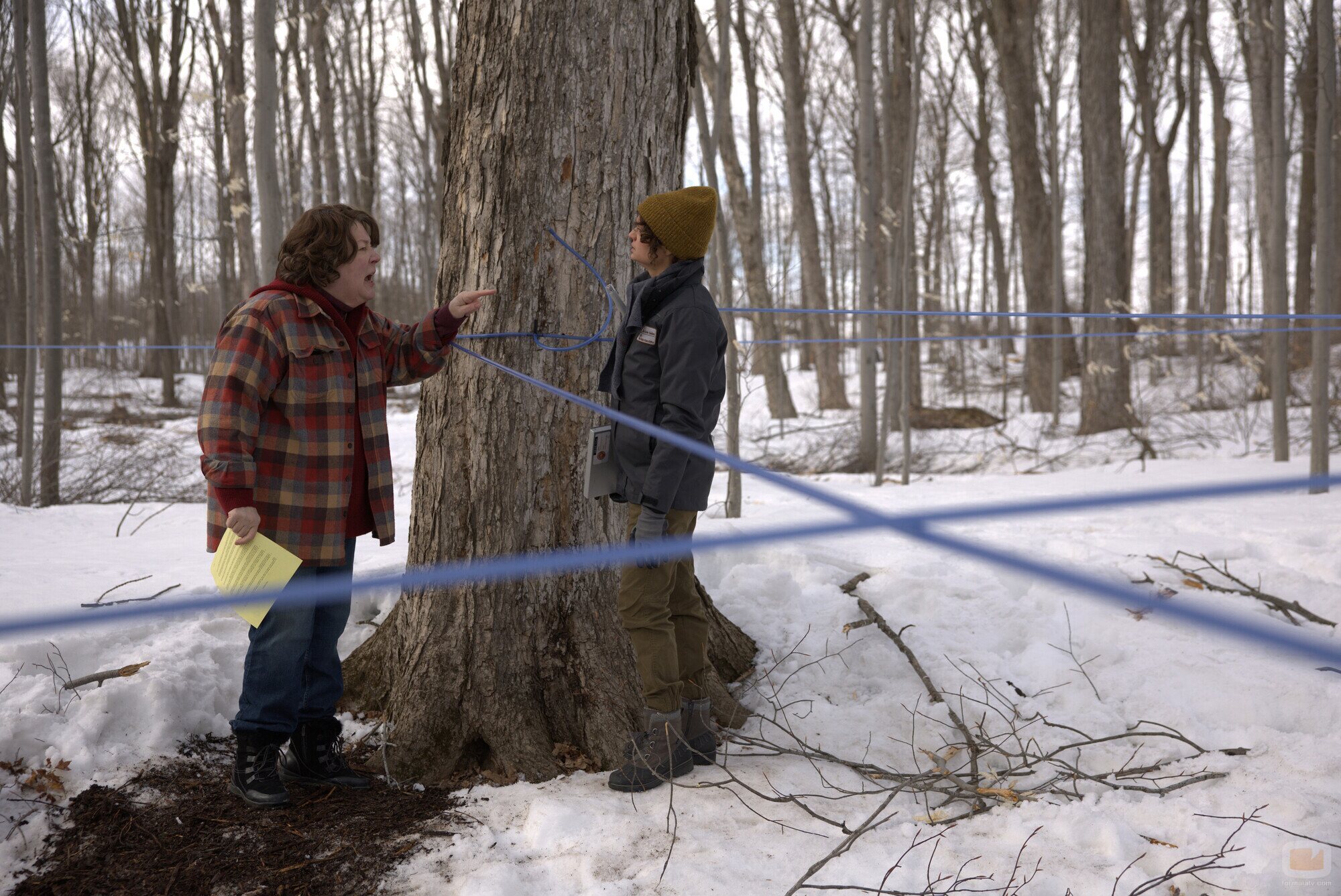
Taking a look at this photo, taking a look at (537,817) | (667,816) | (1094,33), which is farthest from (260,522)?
(1094,33)

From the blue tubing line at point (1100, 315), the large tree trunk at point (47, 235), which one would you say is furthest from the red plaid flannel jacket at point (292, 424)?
the large tree trunk at point (47, 235)

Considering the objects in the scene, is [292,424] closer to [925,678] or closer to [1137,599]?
[1137,599]

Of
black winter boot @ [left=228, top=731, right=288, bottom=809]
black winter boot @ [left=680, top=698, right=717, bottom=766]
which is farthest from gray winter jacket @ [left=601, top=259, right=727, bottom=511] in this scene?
black winter boot @ [left=228, top=731, right=288, bottom=809]

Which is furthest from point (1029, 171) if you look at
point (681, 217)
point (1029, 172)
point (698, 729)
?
point (698, 729)

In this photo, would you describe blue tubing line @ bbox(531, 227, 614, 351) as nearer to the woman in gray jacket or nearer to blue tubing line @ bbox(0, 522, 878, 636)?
the woman in gray jacket

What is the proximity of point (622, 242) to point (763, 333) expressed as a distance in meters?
9.20

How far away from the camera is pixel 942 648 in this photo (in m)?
3.34

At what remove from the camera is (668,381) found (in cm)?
248

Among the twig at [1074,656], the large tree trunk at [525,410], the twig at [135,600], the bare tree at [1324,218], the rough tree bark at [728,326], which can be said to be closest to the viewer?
the large tree trunk at [525,410]

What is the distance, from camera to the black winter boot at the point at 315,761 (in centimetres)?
258

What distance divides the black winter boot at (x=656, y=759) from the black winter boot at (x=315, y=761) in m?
0.77

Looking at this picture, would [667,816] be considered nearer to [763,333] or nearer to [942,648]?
[942,648]

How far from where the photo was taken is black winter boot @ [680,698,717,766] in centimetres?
274

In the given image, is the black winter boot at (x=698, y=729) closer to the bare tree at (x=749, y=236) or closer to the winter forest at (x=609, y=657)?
the winter forest at (x=609, y=657)
